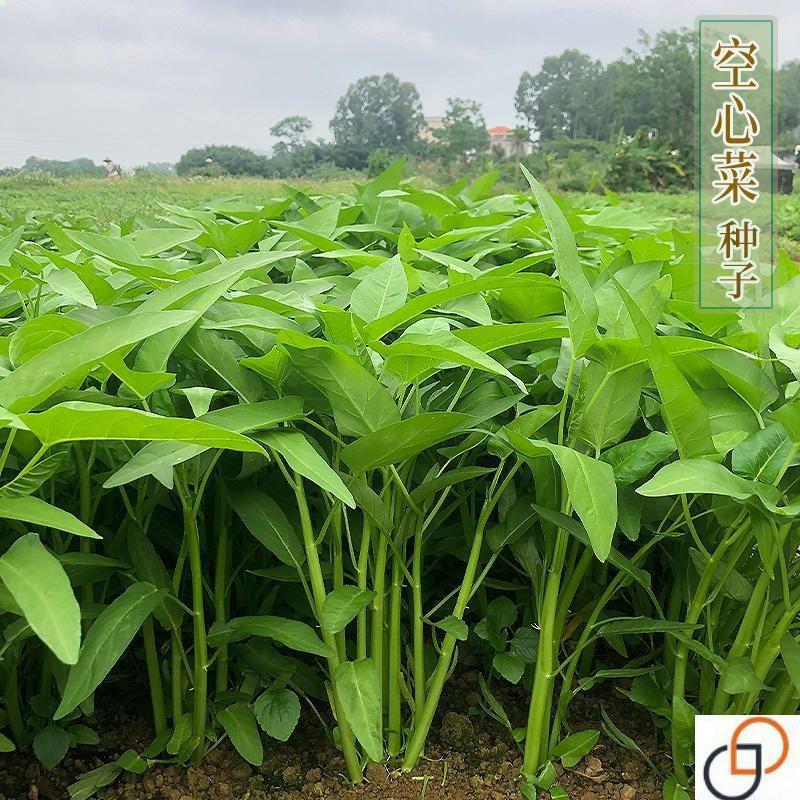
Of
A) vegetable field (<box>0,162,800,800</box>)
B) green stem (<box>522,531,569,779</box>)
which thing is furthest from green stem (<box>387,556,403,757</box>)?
green stem (<box>522,531,569,779</box>)

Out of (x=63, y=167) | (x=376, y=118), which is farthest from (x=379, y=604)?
(x=376, y=118)

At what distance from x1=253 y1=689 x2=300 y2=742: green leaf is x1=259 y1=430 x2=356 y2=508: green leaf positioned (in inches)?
11.1

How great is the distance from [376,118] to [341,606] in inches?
391

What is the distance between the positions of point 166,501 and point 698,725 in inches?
20.4

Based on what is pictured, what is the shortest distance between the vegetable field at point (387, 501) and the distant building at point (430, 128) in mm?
9781

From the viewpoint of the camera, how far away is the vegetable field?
23.8 inches

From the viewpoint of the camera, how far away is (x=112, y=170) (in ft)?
19.1

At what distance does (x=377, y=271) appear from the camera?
0.79 meters

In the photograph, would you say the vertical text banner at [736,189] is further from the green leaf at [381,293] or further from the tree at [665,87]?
the tree at [665,87]

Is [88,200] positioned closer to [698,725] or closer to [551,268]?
[551,268]

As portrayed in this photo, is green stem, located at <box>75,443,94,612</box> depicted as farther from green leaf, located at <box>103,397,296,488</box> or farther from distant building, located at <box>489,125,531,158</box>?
distant building, located at <box>489,125,531,158</box>

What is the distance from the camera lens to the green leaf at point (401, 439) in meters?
0.62

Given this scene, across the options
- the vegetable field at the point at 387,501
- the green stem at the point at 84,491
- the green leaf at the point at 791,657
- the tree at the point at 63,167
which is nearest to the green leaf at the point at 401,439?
the vegetable field at the point at 387,501

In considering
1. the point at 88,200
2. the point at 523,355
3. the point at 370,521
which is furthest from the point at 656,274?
the point at 88,200
